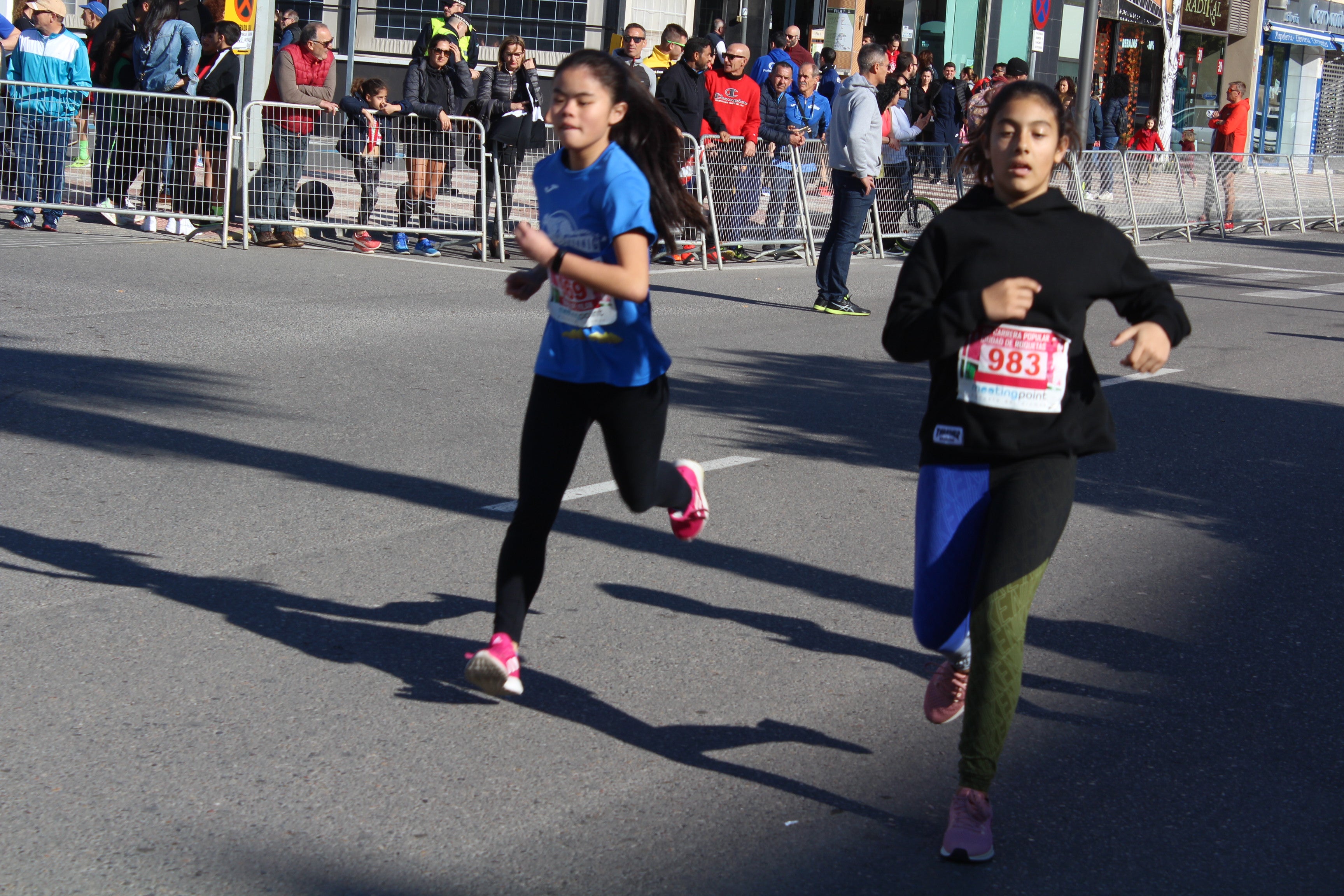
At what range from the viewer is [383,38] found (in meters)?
30.5

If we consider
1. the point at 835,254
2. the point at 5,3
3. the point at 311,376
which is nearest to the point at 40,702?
the point at 311,376

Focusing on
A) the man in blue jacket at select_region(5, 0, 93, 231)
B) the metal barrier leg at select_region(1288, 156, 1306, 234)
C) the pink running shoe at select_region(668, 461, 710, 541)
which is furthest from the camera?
the metal barrier leg at select_region(1288, 156, 1306, 234)

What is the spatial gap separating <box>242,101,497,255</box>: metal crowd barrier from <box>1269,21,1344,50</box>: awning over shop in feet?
107

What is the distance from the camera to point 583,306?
388cm

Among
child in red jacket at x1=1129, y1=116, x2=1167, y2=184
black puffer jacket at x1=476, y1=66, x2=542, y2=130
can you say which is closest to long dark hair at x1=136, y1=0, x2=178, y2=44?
black puffer jacket at x1=476, y1=66, x2=542, y2=130

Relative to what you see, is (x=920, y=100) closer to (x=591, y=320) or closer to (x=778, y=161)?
(x=778, y=161)

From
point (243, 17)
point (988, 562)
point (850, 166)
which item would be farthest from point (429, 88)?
point (988, 562)

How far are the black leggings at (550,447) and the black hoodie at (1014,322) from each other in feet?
2.88

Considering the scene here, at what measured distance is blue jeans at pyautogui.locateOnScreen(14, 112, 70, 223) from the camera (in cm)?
1317

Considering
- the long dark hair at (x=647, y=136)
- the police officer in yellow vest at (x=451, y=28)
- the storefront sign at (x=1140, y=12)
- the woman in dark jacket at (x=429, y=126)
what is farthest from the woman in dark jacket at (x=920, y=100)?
the long dark hair at (x=647, y=136)

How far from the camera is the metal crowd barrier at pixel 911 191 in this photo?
628 inches

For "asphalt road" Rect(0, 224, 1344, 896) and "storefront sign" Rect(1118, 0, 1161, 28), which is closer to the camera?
"asphalt road" Rect(0, 224, 1344, 896)

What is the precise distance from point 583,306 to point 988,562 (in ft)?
4.15

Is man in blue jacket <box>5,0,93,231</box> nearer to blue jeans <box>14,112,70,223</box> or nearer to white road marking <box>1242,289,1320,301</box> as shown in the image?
blue jeans <box>14,112,70,223</box>
